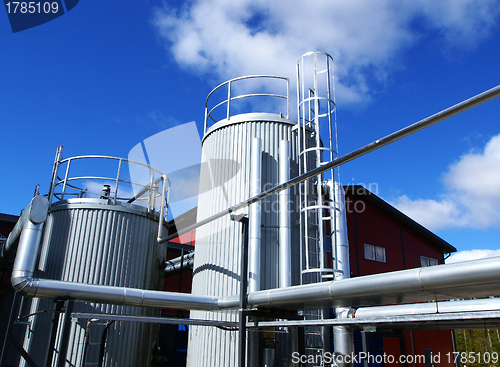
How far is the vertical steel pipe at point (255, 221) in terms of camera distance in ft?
32.8

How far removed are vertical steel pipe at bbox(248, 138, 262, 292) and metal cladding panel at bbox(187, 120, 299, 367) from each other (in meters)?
0.40

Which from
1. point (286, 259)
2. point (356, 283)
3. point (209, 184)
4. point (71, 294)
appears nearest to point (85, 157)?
point (209, 184)

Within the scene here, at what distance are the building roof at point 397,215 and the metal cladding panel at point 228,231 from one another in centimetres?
1466

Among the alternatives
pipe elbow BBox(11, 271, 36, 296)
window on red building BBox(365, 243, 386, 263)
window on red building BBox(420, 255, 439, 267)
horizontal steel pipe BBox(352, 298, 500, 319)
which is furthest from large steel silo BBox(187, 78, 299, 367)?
window on red building BBox(420, 255, 439, 267)

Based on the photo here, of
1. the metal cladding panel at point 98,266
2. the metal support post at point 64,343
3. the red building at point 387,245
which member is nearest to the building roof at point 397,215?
the red building at point 387,245

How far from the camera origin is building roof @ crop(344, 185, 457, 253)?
87.4 ft

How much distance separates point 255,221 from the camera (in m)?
10.6

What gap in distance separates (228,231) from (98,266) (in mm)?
4111

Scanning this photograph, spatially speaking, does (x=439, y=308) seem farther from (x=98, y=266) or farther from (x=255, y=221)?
(x=98, y=266)

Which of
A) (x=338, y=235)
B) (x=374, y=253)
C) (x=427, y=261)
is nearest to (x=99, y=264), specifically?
(x=338, y=235)

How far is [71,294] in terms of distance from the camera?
29.3 feet

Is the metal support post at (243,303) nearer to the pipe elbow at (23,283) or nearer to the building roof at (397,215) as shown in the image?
the pipe elbow at (23,283)

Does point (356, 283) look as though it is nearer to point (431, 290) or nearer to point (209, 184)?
point (431, 290)

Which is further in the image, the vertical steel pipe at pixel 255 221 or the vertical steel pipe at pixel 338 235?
the vertical steel pipe at pixel 338 235
